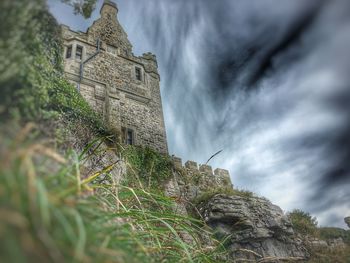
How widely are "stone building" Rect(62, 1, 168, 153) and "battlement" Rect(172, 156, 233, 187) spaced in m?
1.03

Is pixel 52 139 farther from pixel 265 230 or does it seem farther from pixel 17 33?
pixel 265 230

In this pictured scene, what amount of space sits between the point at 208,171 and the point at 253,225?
3.68 meters

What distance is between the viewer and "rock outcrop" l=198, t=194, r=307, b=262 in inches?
328

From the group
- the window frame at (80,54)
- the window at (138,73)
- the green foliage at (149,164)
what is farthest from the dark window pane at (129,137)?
the window frame at (80,54)

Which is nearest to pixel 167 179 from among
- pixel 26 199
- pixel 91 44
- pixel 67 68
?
pixel 67 68

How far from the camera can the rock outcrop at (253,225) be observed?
8.34 m

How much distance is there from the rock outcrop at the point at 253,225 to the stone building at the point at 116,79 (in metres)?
3.82

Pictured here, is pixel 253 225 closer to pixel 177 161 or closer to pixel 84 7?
pixel 177 161

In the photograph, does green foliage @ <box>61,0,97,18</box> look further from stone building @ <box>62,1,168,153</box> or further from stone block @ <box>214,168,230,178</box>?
stone block @ <box>214,168,230,178</box>

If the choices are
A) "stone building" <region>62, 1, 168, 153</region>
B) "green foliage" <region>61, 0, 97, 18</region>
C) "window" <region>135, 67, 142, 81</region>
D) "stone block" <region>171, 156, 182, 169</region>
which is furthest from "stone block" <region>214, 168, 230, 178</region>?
"green foliage" <region>61, 0, 97, 18</region>

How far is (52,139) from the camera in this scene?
1167mm

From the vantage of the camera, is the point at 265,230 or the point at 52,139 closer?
the point at 52,139

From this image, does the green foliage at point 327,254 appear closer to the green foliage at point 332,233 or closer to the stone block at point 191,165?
the green foliage at point 332,233

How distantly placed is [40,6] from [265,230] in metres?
9.03
